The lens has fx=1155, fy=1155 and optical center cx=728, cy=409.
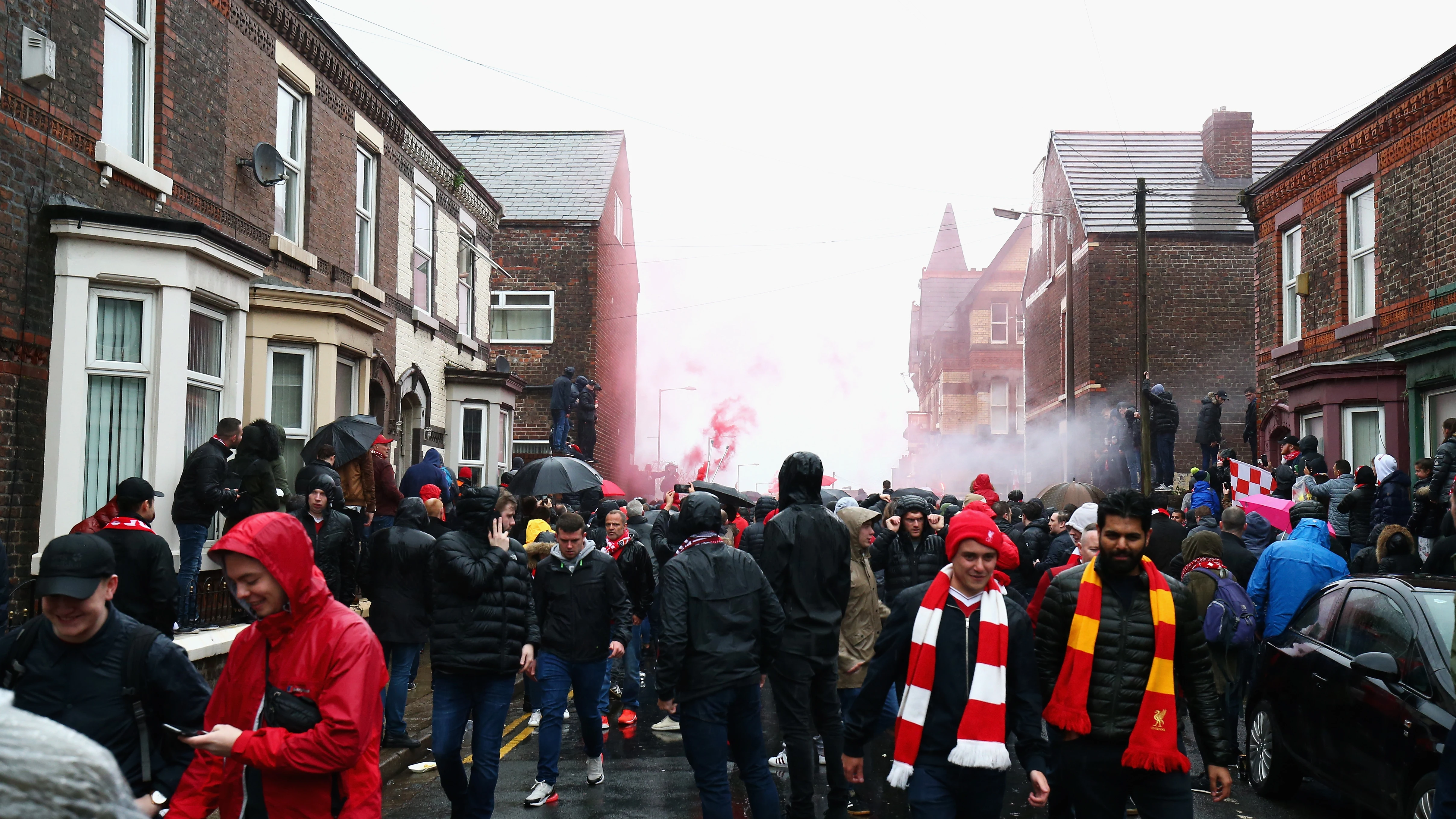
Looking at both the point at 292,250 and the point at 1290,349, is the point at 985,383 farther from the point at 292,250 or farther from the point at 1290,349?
the point at 292,250

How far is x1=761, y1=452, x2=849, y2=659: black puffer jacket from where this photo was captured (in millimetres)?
6727

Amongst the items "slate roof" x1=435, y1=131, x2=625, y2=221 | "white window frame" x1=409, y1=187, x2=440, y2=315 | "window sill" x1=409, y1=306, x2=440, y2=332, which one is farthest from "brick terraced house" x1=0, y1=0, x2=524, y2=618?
"slate roof" x1=435, y1=131, x2=625, y2=221

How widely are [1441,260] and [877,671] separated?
1557 cm

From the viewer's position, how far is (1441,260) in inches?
655

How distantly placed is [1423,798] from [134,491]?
23.7 ft

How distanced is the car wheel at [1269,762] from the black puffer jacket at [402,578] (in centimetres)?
586

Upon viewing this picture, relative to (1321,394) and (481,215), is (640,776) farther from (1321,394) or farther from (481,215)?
(481,215)

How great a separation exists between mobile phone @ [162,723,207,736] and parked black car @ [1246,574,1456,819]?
5.19 metres

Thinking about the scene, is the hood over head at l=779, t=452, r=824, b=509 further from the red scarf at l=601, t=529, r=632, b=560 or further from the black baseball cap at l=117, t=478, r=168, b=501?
the black baseball cap at l=117, t=478, r=168, b=501

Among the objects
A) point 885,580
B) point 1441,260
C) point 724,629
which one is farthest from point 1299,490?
point 724,629

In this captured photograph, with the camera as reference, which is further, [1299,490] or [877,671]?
[1299,490]

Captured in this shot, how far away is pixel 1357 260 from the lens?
64.7ft

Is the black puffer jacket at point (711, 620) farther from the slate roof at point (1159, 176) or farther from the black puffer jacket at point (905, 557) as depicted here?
the slate roof at point (1159, 176)

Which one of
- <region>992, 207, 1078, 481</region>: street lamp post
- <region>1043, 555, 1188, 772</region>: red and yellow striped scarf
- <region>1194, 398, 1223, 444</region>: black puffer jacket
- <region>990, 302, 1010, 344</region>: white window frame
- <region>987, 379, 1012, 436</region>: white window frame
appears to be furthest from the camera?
<region>990, 302, 1010, 344</region>: white window frame
